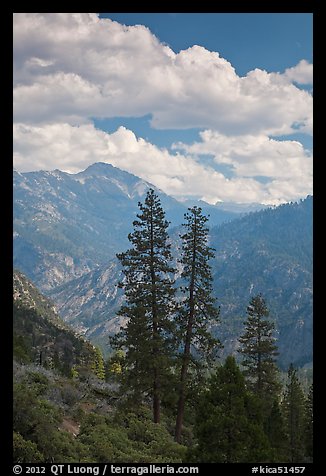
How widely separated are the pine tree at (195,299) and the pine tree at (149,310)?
1.03 metres

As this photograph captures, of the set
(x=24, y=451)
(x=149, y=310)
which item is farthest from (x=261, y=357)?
(x=24, y=451)

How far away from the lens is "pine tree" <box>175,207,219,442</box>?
25266 millimetres

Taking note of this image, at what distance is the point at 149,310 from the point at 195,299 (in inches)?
113

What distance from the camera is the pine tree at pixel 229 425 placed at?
41.3 ft

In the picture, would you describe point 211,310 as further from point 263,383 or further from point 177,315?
point 263,383

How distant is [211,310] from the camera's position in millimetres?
25578

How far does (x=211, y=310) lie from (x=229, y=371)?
11491 millimetres

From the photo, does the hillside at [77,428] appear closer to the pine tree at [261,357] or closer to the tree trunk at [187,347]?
the tree trunk at [187,347]

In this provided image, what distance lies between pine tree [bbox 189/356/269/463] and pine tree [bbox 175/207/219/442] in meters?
11.4

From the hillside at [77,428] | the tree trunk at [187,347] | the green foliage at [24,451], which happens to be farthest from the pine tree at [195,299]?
the green foliage at [24,451]

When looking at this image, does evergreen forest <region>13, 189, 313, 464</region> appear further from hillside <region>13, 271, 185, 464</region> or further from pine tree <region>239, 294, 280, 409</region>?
pine tree <region>239, 294, 280, 409</region>

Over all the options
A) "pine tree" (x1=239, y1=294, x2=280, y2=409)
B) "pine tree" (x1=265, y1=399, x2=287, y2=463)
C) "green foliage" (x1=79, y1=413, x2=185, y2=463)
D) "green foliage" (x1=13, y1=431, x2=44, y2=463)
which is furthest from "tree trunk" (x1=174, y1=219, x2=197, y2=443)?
"green foliage" (x1=13, y1=431, x2=44, y2=463)
